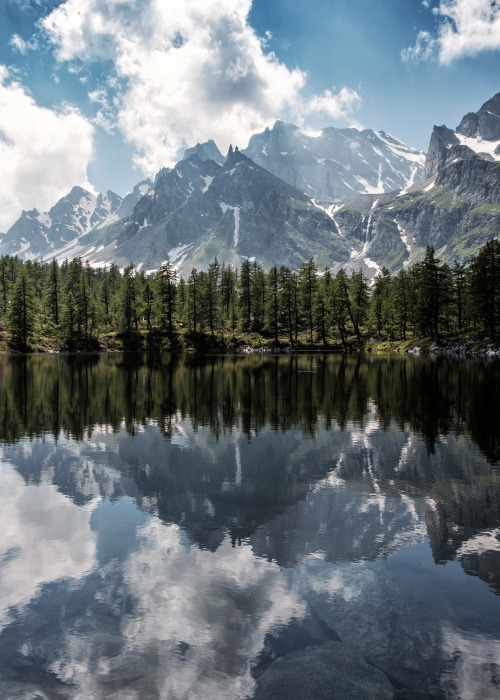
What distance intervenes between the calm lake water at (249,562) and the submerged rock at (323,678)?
0.10ft

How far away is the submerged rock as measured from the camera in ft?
24.2

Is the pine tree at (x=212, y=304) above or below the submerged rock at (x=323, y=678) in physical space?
above

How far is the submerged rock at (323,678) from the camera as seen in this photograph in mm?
7391

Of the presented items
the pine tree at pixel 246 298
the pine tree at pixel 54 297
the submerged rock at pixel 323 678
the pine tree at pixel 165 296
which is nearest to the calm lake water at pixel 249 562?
the submerged rock at pixel 323 678

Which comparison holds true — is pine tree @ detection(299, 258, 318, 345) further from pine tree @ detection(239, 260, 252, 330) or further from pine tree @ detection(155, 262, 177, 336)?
pine tree @ detection(155, 262, 177, 336)

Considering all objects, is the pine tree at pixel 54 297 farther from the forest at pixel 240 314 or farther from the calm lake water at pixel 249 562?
the calm lake water at pixel 249 562

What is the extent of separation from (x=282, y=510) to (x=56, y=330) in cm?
11969

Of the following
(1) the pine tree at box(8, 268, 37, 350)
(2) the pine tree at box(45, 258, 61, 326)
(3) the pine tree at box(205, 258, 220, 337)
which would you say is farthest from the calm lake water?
(2) the pine tree at box(45, 258, 61, 326)

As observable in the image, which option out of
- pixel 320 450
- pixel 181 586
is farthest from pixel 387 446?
pixel 181 586

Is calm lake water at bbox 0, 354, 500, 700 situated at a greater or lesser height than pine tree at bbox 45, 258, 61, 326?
lesser

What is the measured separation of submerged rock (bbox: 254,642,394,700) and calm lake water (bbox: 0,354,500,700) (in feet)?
0.10

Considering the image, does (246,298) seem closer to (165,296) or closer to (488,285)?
(165,296)

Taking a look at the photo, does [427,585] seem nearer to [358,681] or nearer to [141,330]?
[358,681]

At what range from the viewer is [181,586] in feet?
34.4
